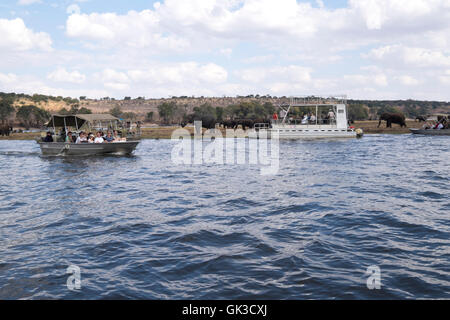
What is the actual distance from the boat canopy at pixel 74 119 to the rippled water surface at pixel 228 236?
36.4 feet

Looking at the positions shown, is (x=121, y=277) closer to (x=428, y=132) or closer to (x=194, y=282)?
(x=194, y=282)

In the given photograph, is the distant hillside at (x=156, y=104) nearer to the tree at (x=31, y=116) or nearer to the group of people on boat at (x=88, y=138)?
the tree at (x=31, y=116)

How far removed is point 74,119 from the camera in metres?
29.4

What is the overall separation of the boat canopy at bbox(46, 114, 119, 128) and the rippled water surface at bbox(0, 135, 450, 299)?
1110 centimetres

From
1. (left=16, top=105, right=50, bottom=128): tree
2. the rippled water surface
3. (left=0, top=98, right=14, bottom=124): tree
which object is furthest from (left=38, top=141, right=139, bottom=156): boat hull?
(left=0, top=98, right=14, bottom=124): tree

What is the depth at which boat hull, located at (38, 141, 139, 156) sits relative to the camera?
2650 centimetres

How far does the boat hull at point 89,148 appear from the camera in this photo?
86.9ft

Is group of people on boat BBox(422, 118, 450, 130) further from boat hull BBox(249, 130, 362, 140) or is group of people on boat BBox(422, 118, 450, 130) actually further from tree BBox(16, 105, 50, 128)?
tree BBox(16, 105, 50, 128)

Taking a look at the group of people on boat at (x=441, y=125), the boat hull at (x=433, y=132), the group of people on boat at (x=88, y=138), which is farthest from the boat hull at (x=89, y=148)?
the group of people on boat at (x=441, y=125)

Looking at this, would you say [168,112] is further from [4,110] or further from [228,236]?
[228,236]

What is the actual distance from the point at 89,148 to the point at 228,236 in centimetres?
2007

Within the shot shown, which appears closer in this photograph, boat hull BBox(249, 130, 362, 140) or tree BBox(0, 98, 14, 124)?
boat hull BBox(249, 130, 362, 140)

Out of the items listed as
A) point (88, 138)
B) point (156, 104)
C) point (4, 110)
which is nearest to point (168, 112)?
point (4, 110)

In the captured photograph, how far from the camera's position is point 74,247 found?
8.31 meters
